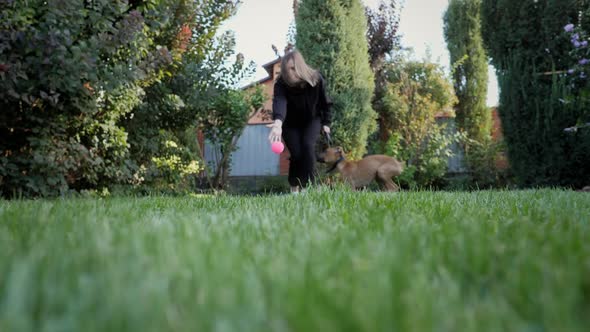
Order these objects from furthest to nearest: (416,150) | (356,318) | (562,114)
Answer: (416,150) → (562,114) → (356,318)

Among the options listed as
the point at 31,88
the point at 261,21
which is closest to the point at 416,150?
the point at 261,21

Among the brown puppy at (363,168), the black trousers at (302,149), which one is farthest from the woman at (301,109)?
the brown puppy at (363,168)

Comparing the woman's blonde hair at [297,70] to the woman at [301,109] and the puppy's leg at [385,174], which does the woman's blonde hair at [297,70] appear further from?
the puppy's leg at [385,174]

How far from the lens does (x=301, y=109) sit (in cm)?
521

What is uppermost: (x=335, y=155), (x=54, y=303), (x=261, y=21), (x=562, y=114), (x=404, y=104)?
(x=261, y=21)

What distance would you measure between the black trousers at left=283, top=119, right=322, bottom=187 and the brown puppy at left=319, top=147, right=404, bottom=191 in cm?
160

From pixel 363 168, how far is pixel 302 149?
224 centimetres

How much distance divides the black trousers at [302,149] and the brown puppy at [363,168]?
1595mm

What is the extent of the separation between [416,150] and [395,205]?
7.37m

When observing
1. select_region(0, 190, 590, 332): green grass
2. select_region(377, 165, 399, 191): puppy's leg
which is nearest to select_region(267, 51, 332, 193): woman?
select_region(377, 165, 399, 191): puppy's leg

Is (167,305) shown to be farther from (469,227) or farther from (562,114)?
(562,114)

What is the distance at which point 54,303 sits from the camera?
25.7 inches

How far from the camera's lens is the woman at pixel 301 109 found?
194 inches

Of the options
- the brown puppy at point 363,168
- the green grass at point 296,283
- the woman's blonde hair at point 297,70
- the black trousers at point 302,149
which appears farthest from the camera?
the brown puppy at point 363,168
